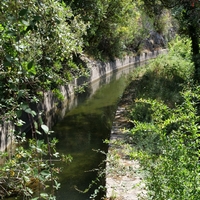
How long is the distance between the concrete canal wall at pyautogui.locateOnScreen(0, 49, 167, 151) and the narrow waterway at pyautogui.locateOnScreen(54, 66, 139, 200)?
1.58 feet

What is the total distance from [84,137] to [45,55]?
23.8 ft

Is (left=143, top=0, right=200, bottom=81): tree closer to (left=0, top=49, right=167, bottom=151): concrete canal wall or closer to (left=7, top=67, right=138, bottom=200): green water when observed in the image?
(left=7, top=67, right=138, bottom=200): green water

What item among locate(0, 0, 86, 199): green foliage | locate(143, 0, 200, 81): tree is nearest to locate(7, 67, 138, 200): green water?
locate(0, 0, 86, 199): green foliage

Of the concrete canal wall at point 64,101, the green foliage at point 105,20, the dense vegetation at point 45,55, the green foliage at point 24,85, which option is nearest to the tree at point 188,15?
the dense vegetation at point 45,55

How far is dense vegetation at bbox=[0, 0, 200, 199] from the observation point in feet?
6.70

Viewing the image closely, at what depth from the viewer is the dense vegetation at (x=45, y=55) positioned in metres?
2.04

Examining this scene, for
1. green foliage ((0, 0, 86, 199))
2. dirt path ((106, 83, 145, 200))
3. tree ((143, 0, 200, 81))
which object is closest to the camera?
green foliage ((0, 0, 86, 199))

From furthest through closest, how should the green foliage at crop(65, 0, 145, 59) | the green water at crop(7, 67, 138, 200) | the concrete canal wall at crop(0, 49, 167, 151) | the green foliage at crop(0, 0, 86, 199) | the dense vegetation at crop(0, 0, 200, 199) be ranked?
the green foliage at crop(65, 0, 145, 59), the concrete canal wall at crop(0, 49, 167, 151), the green water at crop(7, 67, 138, 200), the dense vegetation at crop(0, 0, 200, 199), the green foliage at crop(0, 0, 86, 199)

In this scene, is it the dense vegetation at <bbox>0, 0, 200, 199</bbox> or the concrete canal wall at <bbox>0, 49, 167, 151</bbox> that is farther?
the concrete canal wall at <bbox>0, 49, 167, 151</bbox>

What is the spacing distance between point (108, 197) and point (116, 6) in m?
15.7

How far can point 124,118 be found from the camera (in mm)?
8938

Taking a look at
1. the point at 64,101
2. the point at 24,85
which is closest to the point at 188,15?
the point at 64,101

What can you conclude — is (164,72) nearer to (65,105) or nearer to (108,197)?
(65,105)

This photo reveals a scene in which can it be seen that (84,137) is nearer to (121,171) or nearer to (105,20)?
(121,171)
